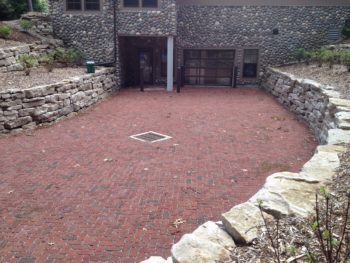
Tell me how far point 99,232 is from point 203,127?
5.73 metres

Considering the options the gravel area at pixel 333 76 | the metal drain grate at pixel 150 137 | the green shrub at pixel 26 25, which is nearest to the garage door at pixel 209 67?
the gravel area at pixel 333 76

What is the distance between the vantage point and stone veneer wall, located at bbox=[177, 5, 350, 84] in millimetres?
16922

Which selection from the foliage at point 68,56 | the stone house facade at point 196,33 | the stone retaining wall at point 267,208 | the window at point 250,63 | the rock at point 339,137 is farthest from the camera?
the window at point 250,63

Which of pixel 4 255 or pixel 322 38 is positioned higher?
pixel 322 38

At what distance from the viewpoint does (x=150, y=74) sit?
59.6 feet

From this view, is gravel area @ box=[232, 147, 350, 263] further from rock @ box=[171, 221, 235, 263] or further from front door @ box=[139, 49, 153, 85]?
front door @ box=[139, 49, 153, 85]

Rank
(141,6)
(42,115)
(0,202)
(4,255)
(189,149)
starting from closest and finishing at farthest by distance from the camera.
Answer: (4,255)
(0,202)
(189,149)
(42,115)
(141,6)

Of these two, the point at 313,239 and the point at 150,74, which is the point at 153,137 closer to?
the point at 313,239

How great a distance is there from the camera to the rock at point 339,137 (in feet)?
17.9

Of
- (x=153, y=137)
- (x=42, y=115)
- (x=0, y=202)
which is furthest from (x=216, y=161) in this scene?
(x=42, y=115)

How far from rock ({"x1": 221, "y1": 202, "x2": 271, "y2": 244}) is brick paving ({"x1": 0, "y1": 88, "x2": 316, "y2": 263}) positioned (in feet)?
3.96

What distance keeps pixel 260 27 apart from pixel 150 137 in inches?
451

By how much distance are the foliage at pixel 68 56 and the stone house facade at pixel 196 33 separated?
648 mm

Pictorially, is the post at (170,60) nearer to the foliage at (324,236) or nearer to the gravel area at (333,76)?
the gravel area at (333,76)
